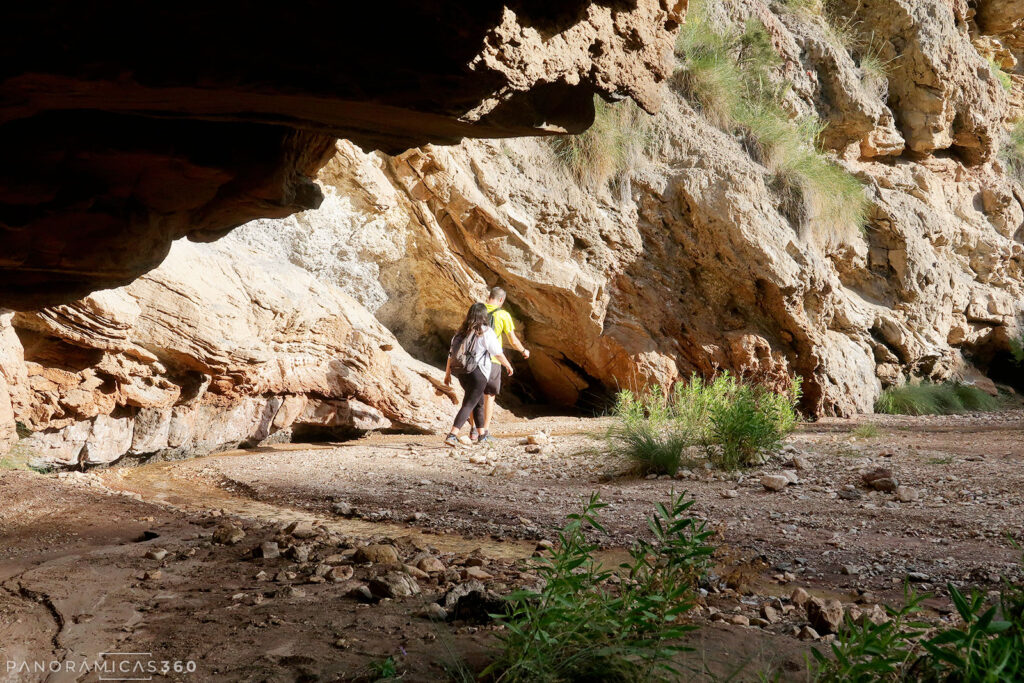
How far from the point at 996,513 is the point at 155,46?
191 inches

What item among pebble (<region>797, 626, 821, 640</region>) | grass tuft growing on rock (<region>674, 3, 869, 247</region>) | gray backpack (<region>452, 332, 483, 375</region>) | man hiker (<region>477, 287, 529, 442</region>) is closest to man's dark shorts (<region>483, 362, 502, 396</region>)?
man hiker (<region>477, 287, 529, 442</region>)

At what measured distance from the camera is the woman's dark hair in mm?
7695

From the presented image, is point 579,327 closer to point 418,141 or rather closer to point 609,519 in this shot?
point 609,519

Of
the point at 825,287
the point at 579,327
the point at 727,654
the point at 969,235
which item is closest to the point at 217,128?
the point at 727,654

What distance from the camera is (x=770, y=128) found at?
1059cm

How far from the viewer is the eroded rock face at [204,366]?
18.1ft

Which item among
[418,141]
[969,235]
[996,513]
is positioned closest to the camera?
[418,141]

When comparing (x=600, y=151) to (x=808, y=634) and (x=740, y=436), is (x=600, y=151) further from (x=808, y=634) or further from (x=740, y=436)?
(x=808, y=634)

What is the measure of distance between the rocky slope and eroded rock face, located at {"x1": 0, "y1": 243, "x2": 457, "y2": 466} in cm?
5

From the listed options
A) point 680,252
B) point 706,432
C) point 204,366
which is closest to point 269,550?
point 204,366

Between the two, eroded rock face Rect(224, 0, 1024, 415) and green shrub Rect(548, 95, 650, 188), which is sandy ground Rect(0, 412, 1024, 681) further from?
green shrub Rect(548, 95, 650, 188)

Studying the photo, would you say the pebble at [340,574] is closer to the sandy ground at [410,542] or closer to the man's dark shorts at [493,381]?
the sandy ground at [410,542]

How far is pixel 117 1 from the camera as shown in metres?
1.82

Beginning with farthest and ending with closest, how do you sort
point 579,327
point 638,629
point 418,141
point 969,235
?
point 969,235
point 579,327
point 418,141
point 638,629
